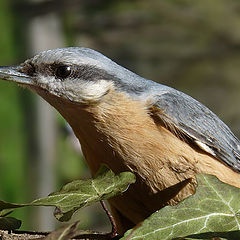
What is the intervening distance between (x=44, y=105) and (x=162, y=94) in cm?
420

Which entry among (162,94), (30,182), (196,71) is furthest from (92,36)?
(162,94)

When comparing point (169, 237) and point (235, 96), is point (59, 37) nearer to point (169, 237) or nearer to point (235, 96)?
point (235, 96)

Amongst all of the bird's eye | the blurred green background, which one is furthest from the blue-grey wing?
the blurred green background

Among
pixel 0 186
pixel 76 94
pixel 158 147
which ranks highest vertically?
pixel 76 94

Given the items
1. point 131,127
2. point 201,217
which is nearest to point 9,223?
point 201,217

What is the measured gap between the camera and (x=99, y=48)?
432 inches

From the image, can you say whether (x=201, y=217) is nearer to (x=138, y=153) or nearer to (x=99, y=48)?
(x=138, y=153)

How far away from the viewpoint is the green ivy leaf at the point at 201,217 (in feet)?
6.93

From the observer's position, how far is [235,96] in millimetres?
10383

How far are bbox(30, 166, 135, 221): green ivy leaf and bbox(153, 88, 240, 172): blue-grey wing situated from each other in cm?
105

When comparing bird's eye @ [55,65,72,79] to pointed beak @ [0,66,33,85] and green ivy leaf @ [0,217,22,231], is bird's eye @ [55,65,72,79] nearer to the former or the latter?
pointed beak @ [0,66,33,85]

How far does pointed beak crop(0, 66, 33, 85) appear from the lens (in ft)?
11.2

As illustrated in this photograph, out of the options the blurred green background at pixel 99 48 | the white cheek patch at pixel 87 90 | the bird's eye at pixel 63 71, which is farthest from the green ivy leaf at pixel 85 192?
the blurred green background at pixel 99 48

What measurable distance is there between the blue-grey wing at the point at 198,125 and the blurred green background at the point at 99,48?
10.0 feet
